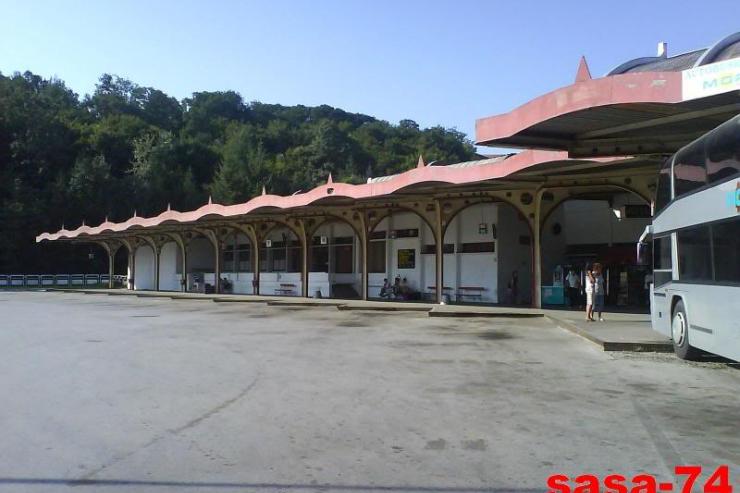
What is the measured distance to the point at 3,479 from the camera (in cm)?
528

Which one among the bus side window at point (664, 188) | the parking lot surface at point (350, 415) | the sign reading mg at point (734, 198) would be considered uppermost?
the bus side window at point (664, 188)

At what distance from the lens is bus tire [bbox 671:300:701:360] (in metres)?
11.6

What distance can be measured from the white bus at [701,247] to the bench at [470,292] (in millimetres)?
13153

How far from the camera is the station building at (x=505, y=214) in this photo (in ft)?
40.1

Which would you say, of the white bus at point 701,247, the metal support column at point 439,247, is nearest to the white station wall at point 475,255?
the metal support column at point 439,247

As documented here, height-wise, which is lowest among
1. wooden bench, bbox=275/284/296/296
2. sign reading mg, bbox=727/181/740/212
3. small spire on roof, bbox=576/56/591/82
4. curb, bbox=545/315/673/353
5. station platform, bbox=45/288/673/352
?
curb, bbox=545/315/673/353

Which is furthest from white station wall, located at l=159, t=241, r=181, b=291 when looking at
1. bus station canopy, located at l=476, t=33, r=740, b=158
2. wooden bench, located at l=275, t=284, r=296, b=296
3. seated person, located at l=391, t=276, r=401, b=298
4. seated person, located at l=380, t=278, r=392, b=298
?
bus station canopy, located at l=476, t=33, r=740, b=158

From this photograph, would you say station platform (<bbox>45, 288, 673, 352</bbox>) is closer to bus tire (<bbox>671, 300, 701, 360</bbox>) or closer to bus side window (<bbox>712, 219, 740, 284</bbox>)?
bus tire (<bbox>671, 300, 701, 360</bbox>)

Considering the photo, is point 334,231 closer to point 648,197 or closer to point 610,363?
point 648,197

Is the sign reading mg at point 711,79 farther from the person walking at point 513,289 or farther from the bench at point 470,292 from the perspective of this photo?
the bench at point 470,292

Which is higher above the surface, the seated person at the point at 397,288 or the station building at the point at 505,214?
the station building at the point at 505,214

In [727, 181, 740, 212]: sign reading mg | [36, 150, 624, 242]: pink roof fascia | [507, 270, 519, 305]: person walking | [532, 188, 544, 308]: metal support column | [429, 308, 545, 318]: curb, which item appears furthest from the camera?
[507, 270, 519, 305]: person walking

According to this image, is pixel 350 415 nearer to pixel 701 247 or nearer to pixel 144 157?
pixel 701 247

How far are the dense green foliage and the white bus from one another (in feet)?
192
